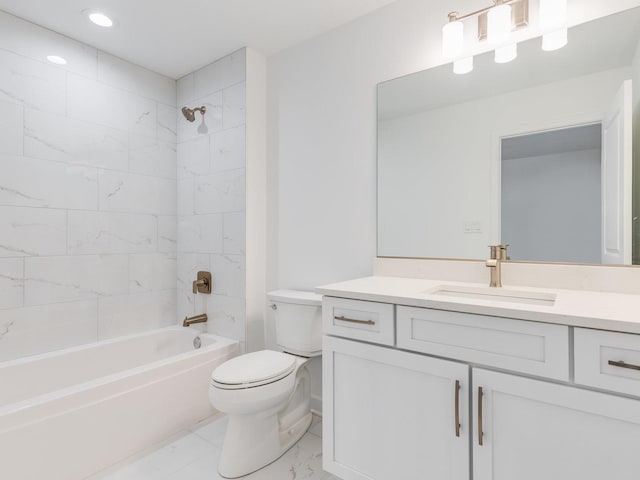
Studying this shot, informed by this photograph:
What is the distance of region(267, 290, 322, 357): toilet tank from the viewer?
1.97m

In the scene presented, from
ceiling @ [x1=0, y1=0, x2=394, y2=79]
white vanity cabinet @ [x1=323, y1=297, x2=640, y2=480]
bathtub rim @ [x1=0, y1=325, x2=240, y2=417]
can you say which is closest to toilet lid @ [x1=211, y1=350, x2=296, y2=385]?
white vanity cabinet @ [x1=323, y1=297, x2=640, y2=480]

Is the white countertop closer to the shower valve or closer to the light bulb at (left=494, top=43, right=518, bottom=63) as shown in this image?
the light bulb at (left=494, top=43, right=518, bottom=63)

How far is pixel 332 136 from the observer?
2.12 metres

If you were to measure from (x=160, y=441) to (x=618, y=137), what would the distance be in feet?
8.40

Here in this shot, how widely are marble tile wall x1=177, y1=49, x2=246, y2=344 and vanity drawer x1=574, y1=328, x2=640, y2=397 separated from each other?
6.19 feet

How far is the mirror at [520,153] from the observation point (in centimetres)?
134

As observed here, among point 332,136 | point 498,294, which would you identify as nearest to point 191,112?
point 332,136

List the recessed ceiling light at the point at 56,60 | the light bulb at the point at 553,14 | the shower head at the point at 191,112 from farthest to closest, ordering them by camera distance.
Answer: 1. the shower head at the point at 191,112
2. the recessed ceiling light at the point at 56,60
3. the light bulb at the point at 553,14

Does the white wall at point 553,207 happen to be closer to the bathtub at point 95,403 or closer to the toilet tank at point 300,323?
the toilet tank at point 300,323

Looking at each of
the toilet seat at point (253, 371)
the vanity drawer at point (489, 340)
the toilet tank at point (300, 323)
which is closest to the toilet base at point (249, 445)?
the toilet seat at point (253, 371)

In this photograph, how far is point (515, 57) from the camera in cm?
154

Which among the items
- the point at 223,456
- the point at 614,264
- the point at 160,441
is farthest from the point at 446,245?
the point at 160,441

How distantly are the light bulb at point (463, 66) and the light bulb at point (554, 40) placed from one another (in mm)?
294

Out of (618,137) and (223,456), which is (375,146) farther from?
(223,456)
